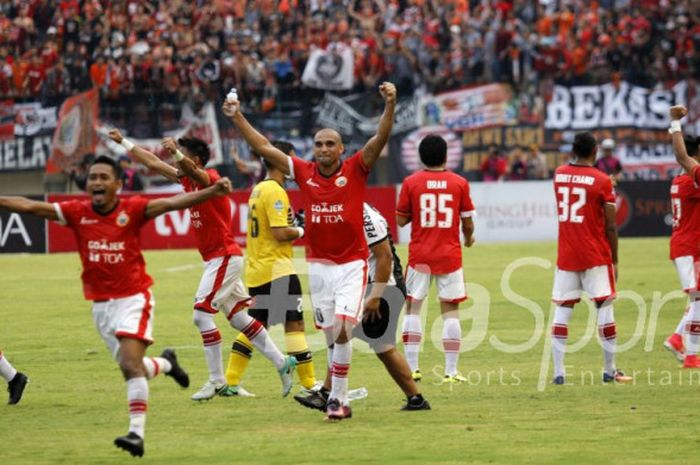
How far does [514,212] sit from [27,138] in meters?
13.1

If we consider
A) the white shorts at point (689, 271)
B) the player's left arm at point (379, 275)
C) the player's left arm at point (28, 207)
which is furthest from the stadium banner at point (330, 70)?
the player's left arm at point (28, 207)

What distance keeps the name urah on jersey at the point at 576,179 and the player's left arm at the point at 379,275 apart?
7.41 ft

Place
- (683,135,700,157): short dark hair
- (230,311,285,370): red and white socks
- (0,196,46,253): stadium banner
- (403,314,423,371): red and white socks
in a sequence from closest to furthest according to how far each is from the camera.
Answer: (230,311,285,370): red and white socks, (403,314,423,371): red and white socks, (683,135,700,157): short dark hair, (0,196,46,253): stadium banner

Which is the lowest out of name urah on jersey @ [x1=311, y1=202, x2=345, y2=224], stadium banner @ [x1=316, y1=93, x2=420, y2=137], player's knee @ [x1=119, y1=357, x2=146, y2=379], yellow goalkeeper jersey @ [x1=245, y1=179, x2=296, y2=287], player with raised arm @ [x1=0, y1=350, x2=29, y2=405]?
→ player with raised arm @ [x1=0, y1=350, x2=29, y2=405]

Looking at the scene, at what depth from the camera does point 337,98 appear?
37594 mm

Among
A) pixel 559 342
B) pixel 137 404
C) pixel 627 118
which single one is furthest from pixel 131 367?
pixel 627 118

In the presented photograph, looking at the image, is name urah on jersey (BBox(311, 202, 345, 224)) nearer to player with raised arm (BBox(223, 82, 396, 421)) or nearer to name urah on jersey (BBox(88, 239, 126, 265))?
player with raised arm (BBox(223, 82, 396, 421))

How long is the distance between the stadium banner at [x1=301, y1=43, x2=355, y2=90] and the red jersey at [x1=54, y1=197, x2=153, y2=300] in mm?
27871

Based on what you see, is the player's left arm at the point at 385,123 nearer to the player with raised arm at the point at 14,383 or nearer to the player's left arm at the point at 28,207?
the player's left arm at the point at 28,207

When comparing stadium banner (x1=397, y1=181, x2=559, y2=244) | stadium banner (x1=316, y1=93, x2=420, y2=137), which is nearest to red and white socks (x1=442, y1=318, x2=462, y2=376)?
stadium banner (x1=397, y1=181, x2=559, y2=244)

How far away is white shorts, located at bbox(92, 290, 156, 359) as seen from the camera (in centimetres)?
978

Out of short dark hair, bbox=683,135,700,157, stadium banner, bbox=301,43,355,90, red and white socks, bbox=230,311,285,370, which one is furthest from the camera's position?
stadium banner, bbox=301,43,355,90

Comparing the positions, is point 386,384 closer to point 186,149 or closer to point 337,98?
point 186,149

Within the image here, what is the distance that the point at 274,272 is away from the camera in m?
12.6
